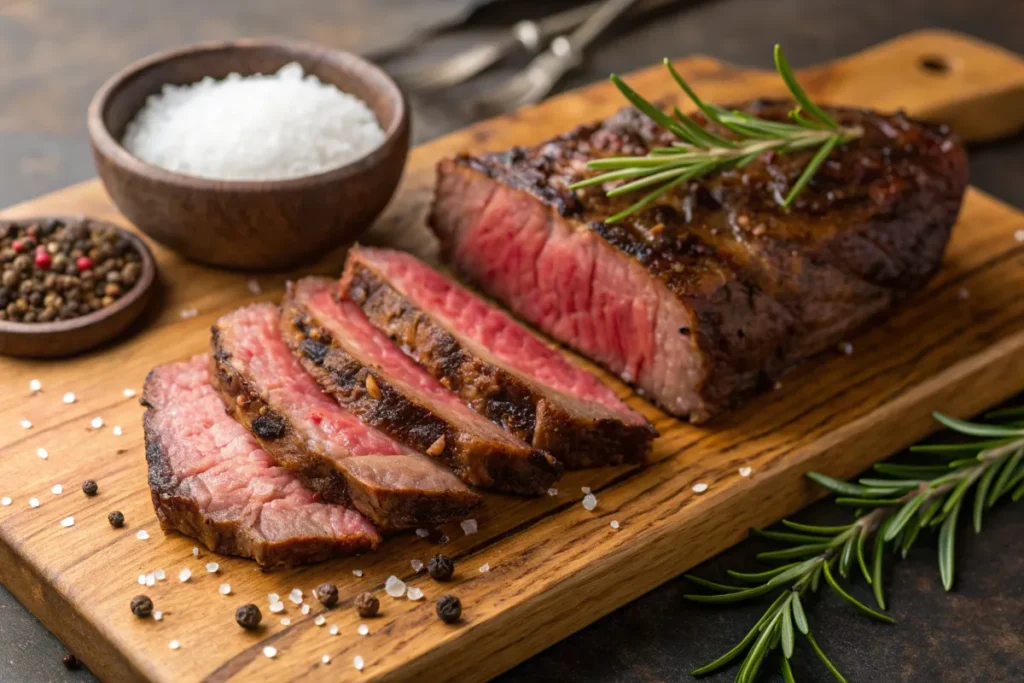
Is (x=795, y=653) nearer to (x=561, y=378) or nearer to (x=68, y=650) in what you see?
(x=561, y=378)

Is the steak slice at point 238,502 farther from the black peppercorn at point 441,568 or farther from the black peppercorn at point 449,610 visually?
the black peppercorn at point 449,610

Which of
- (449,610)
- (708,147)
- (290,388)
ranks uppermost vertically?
(708,147)

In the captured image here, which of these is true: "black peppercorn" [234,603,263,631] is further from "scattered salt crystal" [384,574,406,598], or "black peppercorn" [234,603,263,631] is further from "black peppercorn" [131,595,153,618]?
"scattered salt crystal" [384,574,406,598]

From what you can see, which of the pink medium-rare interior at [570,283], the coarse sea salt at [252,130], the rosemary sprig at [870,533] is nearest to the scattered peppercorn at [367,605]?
the rosemary sprig at [870,533]

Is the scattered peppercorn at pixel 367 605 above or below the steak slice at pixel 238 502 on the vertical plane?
below

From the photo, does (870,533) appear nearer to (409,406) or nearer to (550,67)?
(409,406)

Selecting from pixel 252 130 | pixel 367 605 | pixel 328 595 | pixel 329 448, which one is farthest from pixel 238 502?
pixel 252 130

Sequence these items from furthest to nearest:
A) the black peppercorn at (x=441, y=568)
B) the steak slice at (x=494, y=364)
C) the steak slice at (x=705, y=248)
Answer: the steak slice at (x=705, y=248) → the steak slice at (x=494, y=364) → the black peppercorn at (x=441, y=568)
